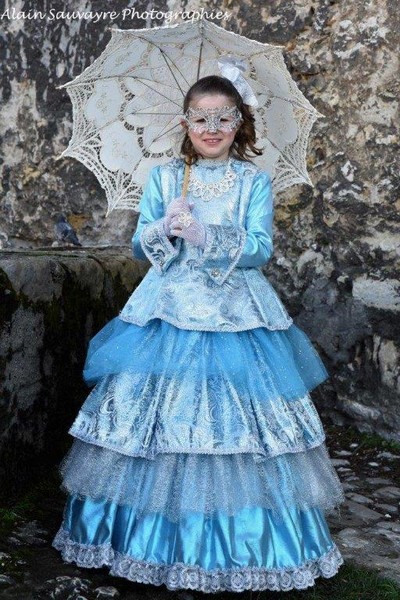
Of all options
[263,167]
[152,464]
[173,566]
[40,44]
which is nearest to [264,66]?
[263,167]

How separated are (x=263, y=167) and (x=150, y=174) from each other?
42 centimetres

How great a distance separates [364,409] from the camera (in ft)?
13.0

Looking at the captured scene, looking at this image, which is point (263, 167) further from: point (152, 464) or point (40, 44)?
point (40, 44)

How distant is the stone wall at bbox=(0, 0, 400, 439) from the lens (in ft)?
12.5

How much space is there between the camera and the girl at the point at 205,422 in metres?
2.12

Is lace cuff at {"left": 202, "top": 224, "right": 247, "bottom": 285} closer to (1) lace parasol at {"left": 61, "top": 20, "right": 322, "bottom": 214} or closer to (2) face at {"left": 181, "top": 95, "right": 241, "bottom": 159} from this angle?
(2) face at {"left": 181, "top": 95, "right": 241, "bottom": 159}

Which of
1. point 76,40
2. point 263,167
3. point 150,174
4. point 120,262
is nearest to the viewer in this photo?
point 150,174

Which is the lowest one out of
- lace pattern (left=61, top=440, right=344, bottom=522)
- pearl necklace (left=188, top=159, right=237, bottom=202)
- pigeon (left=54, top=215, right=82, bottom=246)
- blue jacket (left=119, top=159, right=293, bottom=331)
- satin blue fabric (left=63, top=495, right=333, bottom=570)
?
satin blue fabric (left=63, top=495, right=333, bottom=570)

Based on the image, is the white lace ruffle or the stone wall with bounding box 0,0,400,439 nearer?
the white lace ruffle

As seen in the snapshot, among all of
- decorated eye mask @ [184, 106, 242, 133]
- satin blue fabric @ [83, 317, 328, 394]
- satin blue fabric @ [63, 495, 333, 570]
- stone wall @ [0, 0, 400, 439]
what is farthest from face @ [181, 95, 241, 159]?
stone wall @ [0, 0, 400, 439]

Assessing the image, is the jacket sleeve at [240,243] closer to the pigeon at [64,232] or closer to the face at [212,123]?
the face at [212,123]

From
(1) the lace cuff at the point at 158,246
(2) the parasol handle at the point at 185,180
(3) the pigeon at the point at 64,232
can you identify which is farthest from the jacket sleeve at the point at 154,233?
(3) the pigeon at the point at 64,232

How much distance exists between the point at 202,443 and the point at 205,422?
2.4 inches

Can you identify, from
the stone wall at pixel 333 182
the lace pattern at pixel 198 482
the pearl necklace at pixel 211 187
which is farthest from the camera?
the stone wall at pixel 333 182
